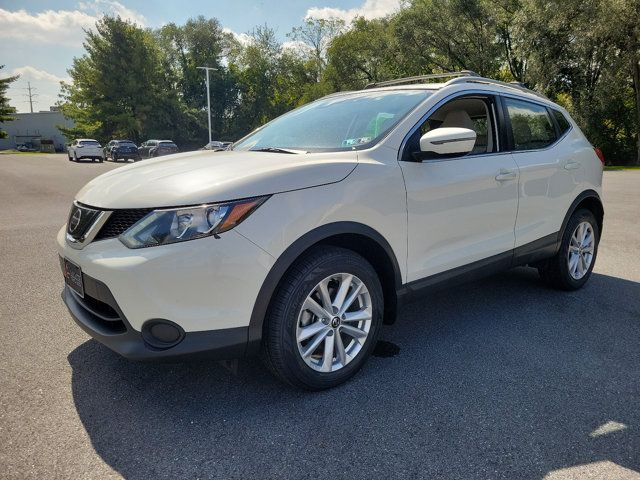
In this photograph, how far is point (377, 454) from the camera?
2113mm

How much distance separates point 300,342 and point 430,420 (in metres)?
0.77

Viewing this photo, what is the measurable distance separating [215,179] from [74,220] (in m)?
0.94

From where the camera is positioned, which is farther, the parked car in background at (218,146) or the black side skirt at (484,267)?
the parked car in background at (218,146)

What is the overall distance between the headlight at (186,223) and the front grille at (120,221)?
6 centimetres

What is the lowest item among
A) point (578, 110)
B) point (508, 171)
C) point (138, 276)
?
point (138, 276)

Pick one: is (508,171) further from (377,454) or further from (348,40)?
(348,40)

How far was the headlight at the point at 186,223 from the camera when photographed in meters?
2.14

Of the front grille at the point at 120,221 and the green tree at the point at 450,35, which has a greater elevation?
the green tree at the point at 450,35

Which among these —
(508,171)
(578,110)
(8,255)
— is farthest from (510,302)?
(578,110)

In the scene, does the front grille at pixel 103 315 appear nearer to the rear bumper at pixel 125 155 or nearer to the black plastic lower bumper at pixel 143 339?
the black plastic lower bumper at pixel 143 339

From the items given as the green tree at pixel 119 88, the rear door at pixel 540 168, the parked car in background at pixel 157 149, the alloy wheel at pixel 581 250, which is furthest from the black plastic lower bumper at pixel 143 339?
the green tree at pixel 119 88

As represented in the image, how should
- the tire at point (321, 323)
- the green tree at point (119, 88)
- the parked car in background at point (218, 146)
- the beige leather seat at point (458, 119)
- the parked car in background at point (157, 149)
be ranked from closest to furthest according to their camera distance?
the tire at point (321, 323) → the beige leather seat at point (458, 119) → the parked car in background at point (218, 146) → the parked car in background at point (157, 149) → the green tree at point (119, 88)

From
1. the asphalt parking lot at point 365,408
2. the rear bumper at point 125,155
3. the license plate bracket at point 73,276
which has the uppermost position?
the license plate bracket at point 73,276

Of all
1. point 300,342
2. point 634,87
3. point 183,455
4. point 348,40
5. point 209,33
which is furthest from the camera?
point 209,33
